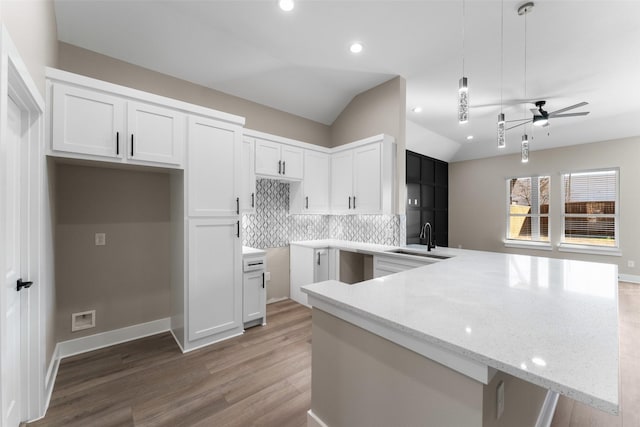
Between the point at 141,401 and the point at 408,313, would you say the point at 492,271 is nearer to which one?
the point at 408,313

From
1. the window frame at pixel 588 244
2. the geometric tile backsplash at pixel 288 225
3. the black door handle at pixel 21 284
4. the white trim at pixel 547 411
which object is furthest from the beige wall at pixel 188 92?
the window frame at pixel 588 244

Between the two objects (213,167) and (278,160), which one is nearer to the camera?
(213,167)

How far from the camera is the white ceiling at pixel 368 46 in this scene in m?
2.45

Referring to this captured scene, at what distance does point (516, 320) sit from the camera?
3.71 feet

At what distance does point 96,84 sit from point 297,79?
2.32 m

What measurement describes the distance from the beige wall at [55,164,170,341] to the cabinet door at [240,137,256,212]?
89cm

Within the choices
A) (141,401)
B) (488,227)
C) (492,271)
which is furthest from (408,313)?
(488,227)

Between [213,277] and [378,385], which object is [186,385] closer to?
[213,277]

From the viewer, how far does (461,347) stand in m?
0.92

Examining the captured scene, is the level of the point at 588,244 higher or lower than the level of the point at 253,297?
higher

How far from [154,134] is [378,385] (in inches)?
105

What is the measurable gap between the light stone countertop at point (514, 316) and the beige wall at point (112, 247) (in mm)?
2341

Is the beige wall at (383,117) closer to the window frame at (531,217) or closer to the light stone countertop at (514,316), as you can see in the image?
the light stone countertop at (514,316)

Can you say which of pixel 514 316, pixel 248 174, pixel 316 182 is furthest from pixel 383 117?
pixel 514 316
